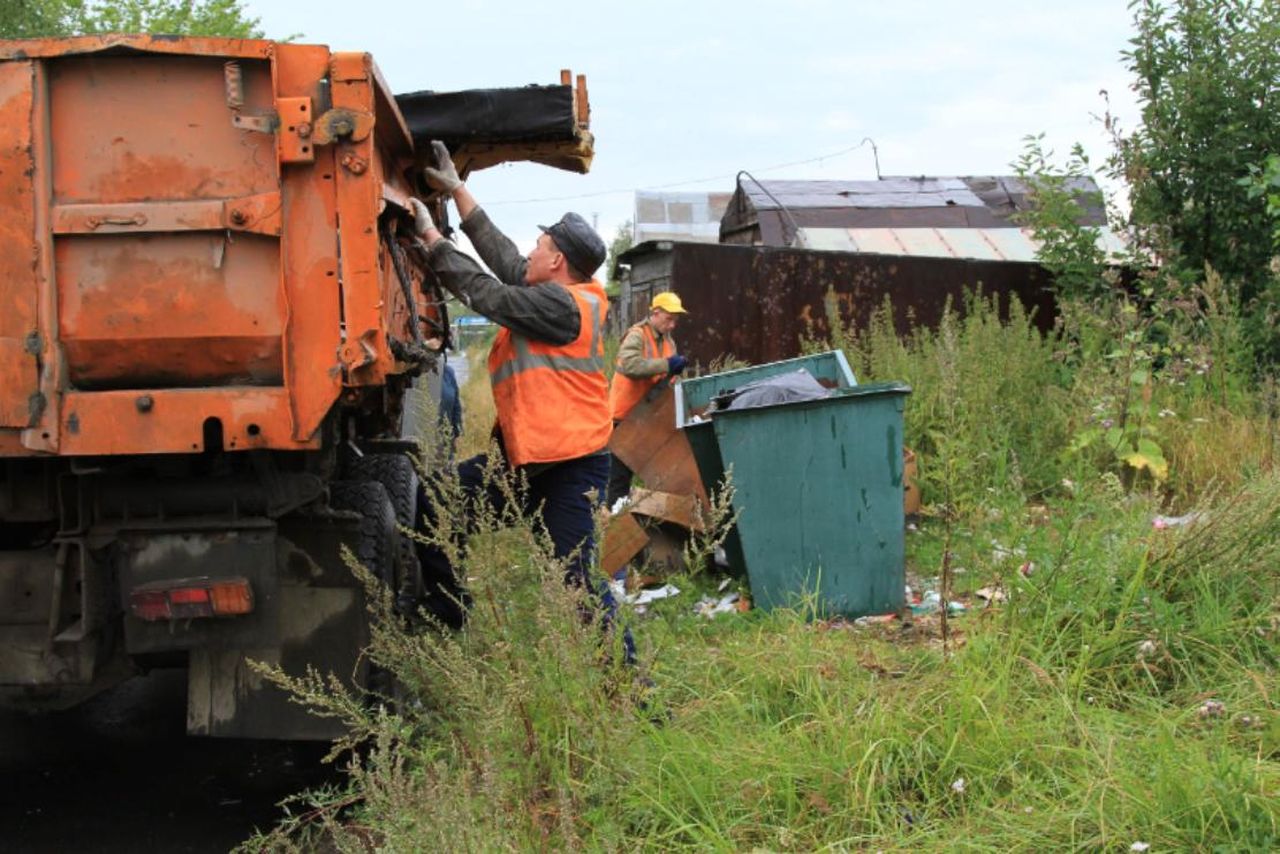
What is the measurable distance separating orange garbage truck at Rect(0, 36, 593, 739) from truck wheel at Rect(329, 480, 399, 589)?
61 cm

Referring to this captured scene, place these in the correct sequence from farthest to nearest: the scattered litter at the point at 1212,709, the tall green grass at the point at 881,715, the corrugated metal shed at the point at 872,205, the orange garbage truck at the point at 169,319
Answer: the corrugated metal shed at the point at 872,205 < the orange garbage truck at the point at 169,319 < the scattered litter at the point at 1212,709 < the tall green grass at the point at 881,715

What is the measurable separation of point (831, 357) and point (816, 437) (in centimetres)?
268

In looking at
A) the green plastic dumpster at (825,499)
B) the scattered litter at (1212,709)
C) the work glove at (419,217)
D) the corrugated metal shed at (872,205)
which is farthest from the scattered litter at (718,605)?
the corrugated metal shed at (872,205)

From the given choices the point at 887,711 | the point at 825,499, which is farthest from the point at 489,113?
the point at 887,711

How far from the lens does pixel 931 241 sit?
17453 mm

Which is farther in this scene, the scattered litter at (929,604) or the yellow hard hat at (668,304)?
the yellow hard hat at (668,304)

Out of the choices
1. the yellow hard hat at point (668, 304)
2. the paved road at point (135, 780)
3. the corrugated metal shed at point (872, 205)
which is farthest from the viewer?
the corrugated metal shed at point (872, 205)

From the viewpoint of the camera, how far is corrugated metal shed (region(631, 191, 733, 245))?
1706 inches

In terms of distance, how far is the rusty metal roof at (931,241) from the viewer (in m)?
17.1

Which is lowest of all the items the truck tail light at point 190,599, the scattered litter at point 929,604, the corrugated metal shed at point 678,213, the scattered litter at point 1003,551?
the scattered litter at point 929,604

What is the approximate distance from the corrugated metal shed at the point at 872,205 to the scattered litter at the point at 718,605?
12.7m

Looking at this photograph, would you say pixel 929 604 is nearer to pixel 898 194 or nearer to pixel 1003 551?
pixel 1003 551

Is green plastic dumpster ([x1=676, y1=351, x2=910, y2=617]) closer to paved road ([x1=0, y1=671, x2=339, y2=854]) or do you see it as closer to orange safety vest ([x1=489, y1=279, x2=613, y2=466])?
orange safety vest ([x1=489, y1=279, x2=613, y2=466])

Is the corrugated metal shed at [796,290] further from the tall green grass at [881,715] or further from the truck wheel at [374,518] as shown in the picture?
the truck wheel at [374,518]
